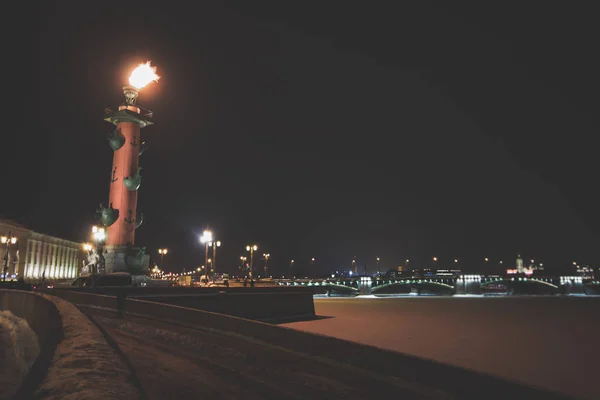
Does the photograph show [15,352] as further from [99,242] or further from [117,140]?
[117,140]

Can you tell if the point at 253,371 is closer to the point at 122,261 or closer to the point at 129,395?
the point at 129,395

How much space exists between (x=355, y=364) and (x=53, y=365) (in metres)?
5.71

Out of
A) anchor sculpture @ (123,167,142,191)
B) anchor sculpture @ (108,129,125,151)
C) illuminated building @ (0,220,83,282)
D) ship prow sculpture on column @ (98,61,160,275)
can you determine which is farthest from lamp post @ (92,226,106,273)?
illuminated building @ (0,220,83,282)

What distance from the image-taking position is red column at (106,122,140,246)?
45.7 meters

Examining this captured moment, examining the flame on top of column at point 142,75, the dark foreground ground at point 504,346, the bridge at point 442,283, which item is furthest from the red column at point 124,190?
the bridge at point 442,283

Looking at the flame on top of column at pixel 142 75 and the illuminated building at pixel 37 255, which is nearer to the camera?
the flame on top of column at pixel 142 75

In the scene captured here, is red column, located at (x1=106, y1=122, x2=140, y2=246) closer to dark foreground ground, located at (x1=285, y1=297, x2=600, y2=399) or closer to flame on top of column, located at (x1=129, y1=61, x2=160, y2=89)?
flame on top of column, located at (x1=129, y1=61, x2=160, y2=89)

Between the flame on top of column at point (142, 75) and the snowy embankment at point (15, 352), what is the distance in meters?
35.5

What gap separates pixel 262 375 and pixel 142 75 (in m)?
47.6

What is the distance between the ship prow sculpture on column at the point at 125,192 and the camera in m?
45.2

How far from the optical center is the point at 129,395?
4.47 m

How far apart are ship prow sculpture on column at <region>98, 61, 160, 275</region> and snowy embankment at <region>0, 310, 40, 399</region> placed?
25.7m

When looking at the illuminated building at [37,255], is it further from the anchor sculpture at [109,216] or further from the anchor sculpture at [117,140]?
the anchor sculpture at [117,140]

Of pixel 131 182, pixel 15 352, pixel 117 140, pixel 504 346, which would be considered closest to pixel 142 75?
pixel 117 140
